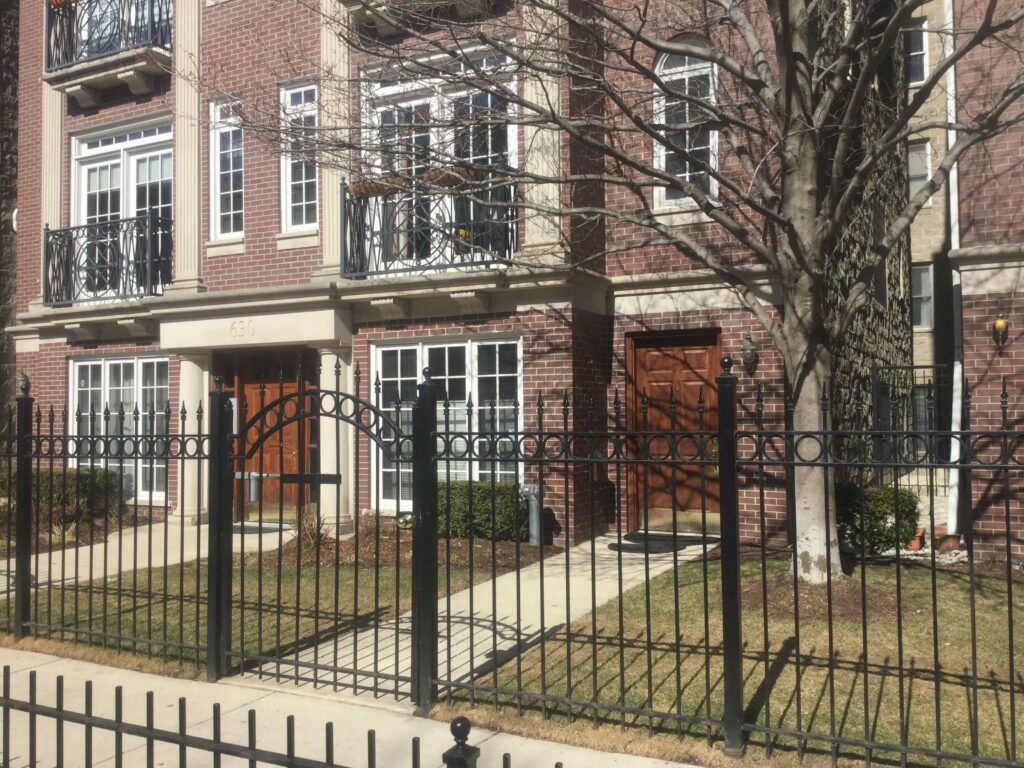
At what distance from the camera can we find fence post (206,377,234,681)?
6047 mm

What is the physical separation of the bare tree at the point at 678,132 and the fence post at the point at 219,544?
3181mm

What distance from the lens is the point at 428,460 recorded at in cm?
540

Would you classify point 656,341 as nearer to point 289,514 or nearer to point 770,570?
point 770,570

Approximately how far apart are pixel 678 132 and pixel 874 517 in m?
5.01

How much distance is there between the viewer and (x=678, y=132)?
35.0 feet

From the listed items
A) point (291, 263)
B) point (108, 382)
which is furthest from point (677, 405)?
point (108, 382)

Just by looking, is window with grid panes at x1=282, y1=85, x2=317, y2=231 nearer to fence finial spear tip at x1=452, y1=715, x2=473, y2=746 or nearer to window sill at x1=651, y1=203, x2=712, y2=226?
window sill at x1=651, y1=203, x2=712, y2=226

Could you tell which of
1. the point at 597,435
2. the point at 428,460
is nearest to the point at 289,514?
the point at 428,460

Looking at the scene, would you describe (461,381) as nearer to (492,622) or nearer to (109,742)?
(492,622)

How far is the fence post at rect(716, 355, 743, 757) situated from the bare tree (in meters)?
1.70

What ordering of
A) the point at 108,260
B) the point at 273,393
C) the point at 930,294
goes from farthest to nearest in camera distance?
the point at 930,294, the point at 108,260, the point at 273,393

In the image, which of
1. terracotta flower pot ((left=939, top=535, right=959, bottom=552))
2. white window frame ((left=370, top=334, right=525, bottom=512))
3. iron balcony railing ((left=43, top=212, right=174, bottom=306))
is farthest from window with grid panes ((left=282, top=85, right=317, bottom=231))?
terracotta flower pot ((left=939, top=535, right=959, bottom=552))

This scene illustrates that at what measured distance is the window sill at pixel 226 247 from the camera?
44.8 feet

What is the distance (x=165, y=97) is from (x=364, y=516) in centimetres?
783
